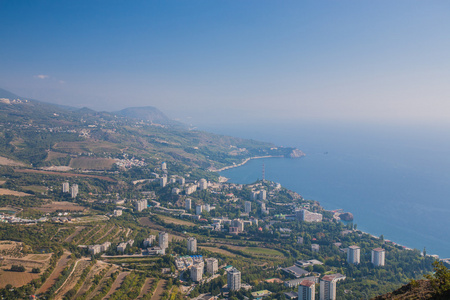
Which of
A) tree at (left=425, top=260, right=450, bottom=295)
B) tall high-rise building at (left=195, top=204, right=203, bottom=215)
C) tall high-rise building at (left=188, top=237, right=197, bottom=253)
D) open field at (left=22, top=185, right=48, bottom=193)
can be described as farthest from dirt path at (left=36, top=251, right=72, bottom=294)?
open field at (left=22, top=185, right=48, bottom=193)

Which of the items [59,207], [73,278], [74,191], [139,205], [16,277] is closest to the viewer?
[16,277]

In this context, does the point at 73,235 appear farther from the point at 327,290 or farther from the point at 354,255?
the point at 354,255

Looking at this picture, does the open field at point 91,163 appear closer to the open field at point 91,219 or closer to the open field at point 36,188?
the open field at point 36,188

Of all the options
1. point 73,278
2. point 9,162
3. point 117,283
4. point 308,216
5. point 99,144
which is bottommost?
point 308,216

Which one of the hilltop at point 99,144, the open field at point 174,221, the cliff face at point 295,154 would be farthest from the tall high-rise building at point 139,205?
the cliff face at point 295,154

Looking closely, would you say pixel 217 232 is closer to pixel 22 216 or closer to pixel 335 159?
pixel 22 216

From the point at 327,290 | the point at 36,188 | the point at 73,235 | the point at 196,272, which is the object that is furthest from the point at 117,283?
the point at 36,188

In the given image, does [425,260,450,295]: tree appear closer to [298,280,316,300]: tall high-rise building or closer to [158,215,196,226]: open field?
[298,280,316,300]: tall high-rise building

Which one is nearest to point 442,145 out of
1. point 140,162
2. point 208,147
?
point 208,147
